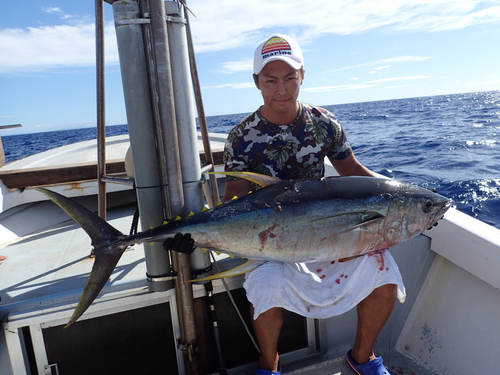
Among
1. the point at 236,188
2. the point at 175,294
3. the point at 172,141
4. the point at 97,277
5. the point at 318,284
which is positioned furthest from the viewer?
the point at 236,188

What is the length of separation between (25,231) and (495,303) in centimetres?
368

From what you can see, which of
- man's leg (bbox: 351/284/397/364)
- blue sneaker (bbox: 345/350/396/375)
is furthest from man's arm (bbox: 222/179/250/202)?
blue sneaker (bbox: 345/350/396/375)

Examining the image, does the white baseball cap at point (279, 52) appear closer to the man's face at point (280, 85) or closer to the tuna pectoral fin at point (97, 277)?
the man's face at point (280, 85)

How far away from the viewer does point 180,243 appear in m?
1.62

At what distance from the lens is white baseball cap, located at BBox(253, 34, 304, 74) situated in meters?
1.99

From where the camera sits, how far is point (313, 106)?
90.2 inches

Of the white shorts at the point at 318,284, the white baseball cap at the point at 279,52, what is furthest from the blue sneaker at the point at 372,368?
the white baseball cap at the point at 279,52

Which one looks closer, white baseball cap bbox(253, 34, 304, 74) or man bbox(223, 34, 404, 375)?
man bbox(223, 34, 404, 375)

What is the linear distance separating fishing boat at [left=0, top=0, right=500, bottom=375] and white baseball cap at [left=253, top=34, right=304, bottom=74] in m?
0.39

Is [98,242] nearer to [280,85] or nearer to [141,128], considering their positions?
[141,128]

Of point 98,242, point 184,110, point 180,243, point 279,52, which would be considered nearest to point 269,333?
point 180,243

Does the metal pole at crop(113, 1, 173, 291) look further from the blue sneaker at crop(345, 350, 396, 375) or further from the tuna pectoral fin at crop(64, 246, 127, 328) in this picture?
the blue sneaker at crop(345, 350, 396, 375)

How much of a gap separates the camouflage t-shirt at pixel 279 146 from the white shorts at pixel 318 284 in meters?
0.59

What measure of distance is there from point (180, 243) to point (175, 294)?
19.1 inches
